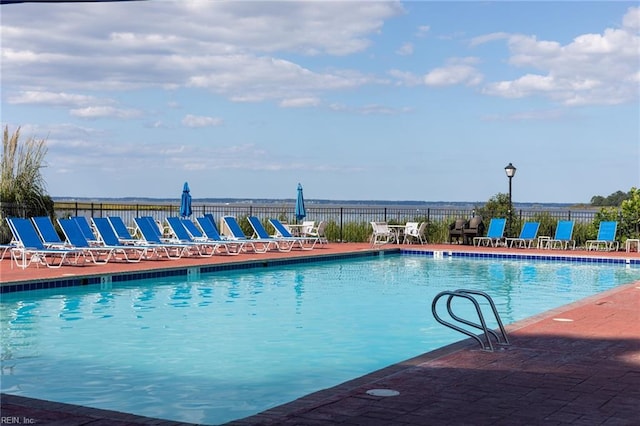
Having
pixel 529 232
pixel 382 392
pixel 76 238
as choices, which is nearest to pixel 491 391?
pixel 382 392

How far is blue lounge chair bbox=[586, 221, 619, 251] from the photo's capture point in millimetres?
19422

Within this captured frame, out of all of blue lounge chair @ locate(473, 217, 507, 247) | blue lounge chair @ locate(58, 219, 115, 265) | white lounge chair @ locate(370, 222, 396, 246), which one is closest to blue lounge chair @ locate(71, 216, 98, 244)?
blue lounge chair @ locate(58, 219, 115, 265)

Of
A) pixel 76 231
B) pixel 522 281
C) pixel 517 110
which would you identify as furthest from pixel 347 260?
pixel 517 110

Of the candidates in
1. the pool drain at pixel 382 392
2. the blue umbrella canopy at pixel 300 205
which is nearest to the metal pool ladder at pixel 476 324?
the pool drain at pixel 382 392

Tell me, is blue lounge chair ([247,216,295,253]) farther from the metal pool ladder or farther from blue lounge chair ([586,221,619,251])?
the metal pool ladder

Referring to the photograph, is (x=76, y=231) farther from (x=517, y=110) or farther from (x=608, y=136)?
(x=517, y=110)

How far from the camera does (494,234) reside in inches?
818

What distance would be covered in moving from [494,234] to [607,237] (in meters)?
2.85

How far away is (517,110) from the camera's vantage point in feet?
104

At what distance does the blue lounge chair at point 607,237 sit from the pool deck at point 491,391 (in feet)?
40.2

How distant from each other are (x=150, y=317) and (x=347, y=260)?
8.77m

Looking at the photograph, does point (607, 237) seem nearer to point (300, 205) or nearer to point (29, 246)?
point (300, 205)

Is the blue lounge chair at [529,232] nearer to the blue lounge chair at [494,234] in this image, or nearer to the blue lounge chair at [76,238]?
the blue lounge chair at [494,234]

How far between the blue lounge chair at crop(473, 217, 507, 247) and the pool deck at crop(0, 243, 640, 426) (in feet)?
42.6
